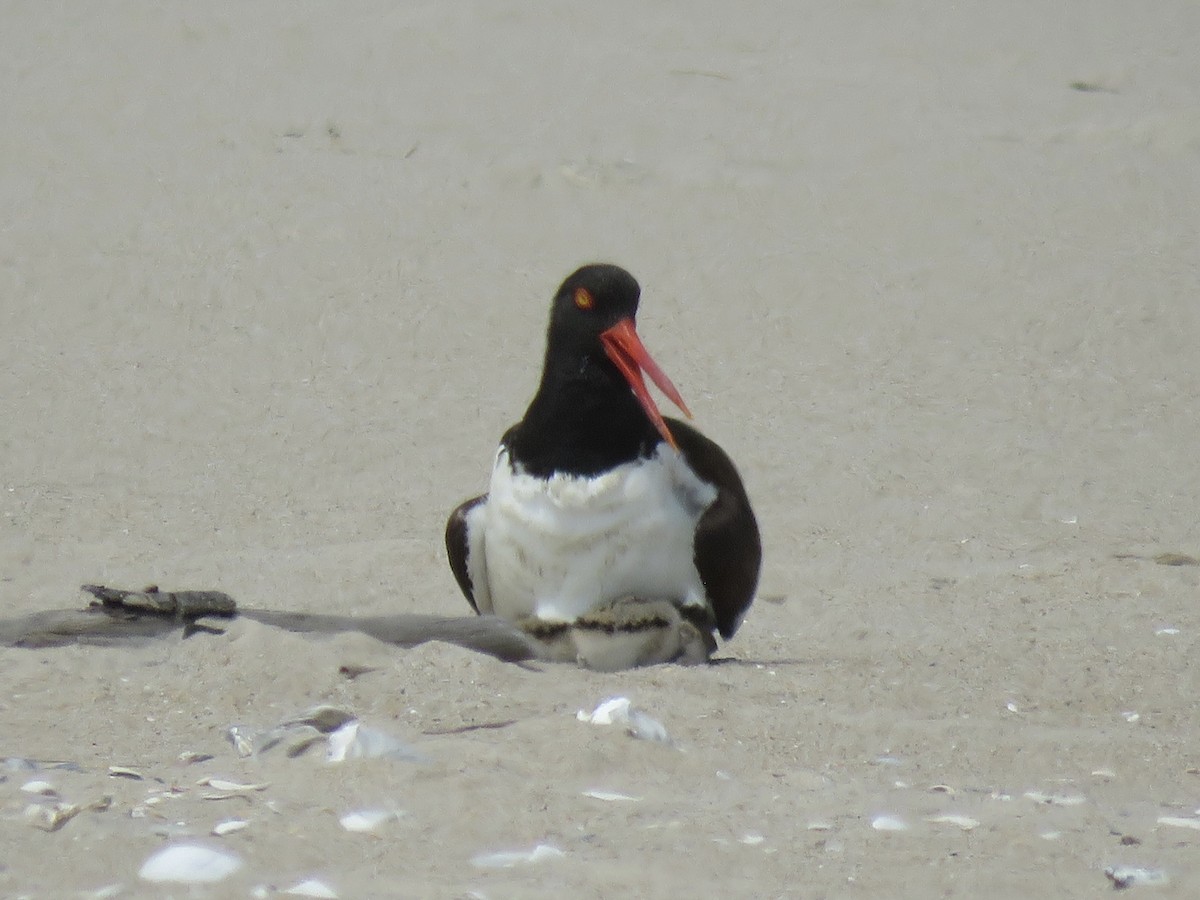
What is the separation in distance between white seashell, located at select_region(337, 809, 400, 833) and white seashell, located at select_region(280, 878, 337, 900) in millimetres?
225

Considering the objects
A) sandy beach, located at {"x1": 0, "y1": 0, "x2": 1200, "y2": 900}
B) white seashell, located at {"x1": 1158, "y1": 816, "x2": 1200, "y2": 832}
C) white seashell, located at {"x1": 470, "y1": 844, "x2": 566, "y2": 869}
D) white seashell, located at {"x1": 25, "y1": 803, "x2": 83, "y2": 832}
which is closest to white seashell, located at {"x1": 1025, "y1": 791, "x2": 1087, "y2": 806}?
sandy beach, located at {"x1": 0, "y1": 0, "x2": 1200, "y2": 900}

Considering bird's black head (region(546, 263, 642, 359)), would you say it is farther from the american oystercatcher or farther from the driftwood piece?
the driftwood piece

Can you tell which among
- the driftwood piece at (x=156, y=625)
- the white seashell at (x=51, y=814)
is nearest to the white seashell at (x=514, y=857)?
the white seashell at (x=51, y=814)

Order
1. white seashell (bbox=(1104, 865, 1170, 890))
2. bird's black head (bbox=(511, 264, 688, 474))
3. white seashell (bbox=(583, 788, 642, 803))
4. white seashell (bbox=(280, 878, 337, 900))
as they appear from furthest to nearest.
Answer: bird's black head (bbox=(511, 264, 688, 474))
white seashell (bbox=(583, 788, 642, 803))
white seashell (bbox=(1104, 865, 1170, 890))
white seashell (bbox=(280, 878, 337, 900))

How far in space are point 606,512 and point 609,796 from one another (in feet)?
4.43

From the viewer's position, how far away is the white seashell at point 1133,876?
2.73m

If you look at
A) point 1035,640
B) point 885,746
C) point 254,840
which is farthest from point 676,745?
point 1035,640

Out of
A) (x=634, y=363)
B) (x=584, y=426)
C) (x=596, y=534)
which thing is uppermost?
(x=634, y=363)

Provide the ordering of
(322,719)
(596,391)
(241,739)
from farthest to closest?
(596,391), (322,719), (241,739)

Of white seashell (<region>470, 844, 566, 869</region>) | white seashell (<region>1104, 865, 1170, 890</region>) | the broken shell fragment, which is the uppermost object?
the broken shell fragment

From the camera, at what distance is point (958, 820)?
3041mm

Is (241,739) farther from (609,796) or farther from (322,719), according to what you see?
(609,796)

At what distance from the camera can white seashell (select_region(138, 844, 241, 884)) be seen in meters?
2.63

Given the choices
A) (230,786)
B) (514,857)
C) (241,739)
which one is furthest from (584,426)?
(514,857)
